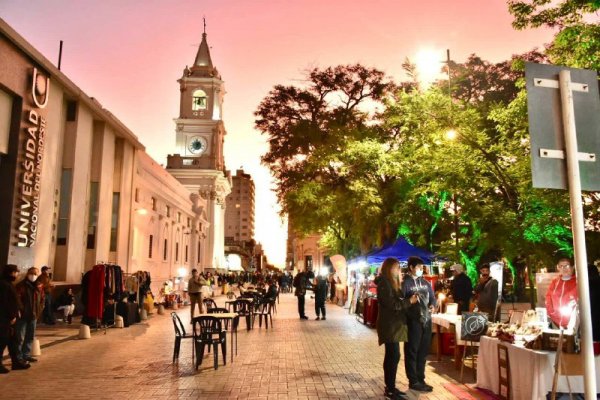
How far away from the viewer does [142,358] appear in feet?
36.0

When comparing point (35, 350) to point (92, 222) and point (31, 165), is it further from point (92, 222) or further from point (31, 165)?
point (92, 222)

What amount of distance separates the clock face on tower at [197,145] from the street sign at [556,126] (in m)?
71.0

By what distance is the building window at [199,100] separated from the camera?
7475cm

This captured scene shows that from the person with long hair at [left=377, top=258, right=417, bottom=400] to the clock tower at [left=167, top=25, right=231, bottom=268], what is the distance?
60.6 meters

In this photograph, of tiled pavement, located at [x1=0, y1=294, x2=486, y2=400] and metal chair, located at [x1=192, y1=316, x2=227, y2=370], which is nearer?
tiled pavement, located at [x1=0, y1=294, x2=486, y2=400]

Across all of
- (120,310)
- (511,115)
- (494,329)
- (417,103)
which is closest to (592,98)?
(494,329)

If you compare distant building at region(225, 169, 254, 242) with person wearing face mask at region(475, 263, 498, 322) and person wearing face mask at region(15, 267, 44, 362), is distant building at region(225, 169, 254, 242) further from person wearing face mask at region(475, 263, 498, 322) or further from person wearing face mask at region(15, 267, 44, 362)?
person wearing face mask at region(475, 263, 498, 322)

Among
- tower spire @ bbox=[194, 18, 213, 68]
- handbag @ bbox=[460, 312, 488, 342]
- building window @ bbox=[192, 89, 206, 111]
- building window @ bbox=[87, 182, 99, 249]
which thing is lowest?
handbag @ bbox=[460, 312, 488, 342]

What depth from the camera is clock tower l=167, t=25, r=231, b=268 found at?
6975cm

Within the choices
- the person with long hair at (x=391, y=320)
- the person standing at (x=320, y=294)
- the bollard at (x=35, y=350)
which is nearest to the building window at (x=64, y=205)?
the bollard at (x=35, y=350)

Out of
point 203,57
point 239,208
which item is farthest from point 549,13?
point 239,208

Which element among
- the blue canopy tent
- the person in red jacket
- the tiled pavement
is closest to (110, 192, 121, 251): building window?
the tiled pavement

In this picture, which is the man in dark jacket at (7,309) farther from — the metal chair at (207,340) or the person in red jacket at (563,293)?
the person in red jacket at (563,293)

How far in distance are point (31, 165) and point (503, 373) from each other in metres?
14.1
